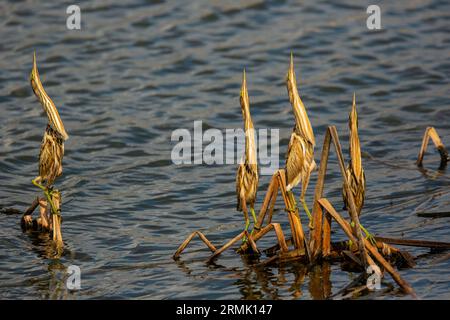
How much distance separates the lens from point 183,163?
970 centimetres

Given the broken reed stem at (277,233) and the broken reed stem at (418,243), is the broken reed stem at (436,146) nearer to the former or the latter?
the broken reed stem at (418,243)

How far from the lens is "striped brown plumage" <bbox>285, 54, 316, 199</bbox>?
235 inches

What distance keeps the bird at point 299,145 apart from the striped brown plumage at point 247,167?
0.27 metres

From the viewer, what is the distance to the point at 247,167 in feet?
20.8

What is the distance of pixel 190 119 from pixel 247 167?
14.8 feet

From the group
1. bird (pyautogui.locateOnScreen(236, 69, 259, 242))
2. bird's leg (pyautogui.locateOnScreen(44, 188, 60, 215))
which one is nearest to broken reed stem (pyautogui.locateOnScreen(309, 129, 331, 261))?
bird (pyautogui.locateOnScreen(236, 69, 259, 242))

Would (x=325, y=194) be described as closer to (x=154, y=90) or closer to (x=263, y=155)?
(x=263, y=155)

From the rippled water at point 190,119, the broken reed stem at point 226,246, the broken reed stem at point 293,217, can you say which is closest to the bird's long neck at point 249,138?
the broken reed stem at point 293,217

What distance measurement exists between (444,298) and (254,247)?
1.51 m

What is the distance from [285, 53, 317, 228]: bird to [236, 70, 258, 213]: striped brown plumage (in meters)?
0.27

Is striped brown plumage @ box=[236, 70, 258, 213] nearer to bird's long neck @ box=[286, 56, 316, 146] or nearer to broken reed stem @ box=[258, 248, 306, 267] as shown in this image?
bird's long neck @ box=[286, 56, 316, 146]

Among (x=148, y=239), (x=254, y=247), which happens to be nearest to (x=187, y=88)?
(x=148, y=239)

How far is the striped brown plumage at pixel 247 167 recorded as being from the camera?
6.16m

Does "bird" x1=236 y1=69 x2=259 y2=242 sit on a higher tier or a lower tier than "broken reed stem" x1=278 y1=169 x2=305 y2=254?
higher
